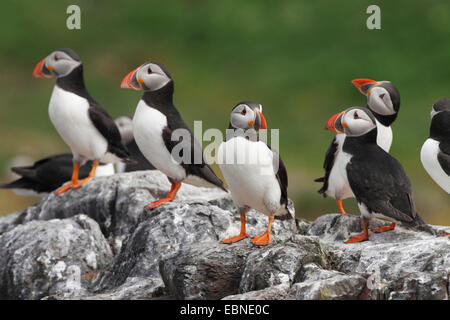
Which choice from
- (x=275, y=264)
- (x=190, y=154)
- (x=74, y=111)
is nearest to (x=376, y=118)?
(x=190, y=154)

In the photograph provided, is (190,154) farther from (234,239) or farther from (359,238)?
(359,238)

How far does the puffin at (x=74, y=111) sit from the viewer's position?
1097 centimetres

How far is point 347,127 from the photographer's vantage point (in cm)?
884

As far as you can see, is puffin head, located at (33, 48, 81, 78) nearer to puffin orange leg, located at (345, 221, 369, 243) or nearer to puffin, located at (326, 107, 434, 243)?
puffin, located at (326, 107, 434, 243)

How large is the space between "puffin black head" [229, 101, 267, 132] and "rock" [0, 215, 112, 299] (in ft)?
8.30

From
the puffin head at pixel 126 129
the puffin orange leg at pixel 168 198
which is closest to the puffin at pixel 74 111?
the puffin orange leg at pixel 168 198

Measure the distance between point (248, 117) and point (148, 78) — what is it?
193 centimetres

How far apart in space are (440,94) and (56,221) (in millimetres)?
15811

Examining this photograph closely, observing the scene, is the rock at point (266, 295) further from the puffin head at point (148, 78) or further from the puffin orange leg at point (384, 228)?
the puffin head at point (148, 78)

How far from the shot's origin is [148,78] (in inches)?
378

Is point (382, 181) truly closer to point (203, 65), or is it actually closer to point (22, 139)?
point (22, 139)

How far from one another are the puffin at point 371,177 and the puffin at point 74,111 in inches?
133

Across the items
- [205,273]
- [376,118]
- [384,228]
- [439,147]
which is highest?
[376,118]
